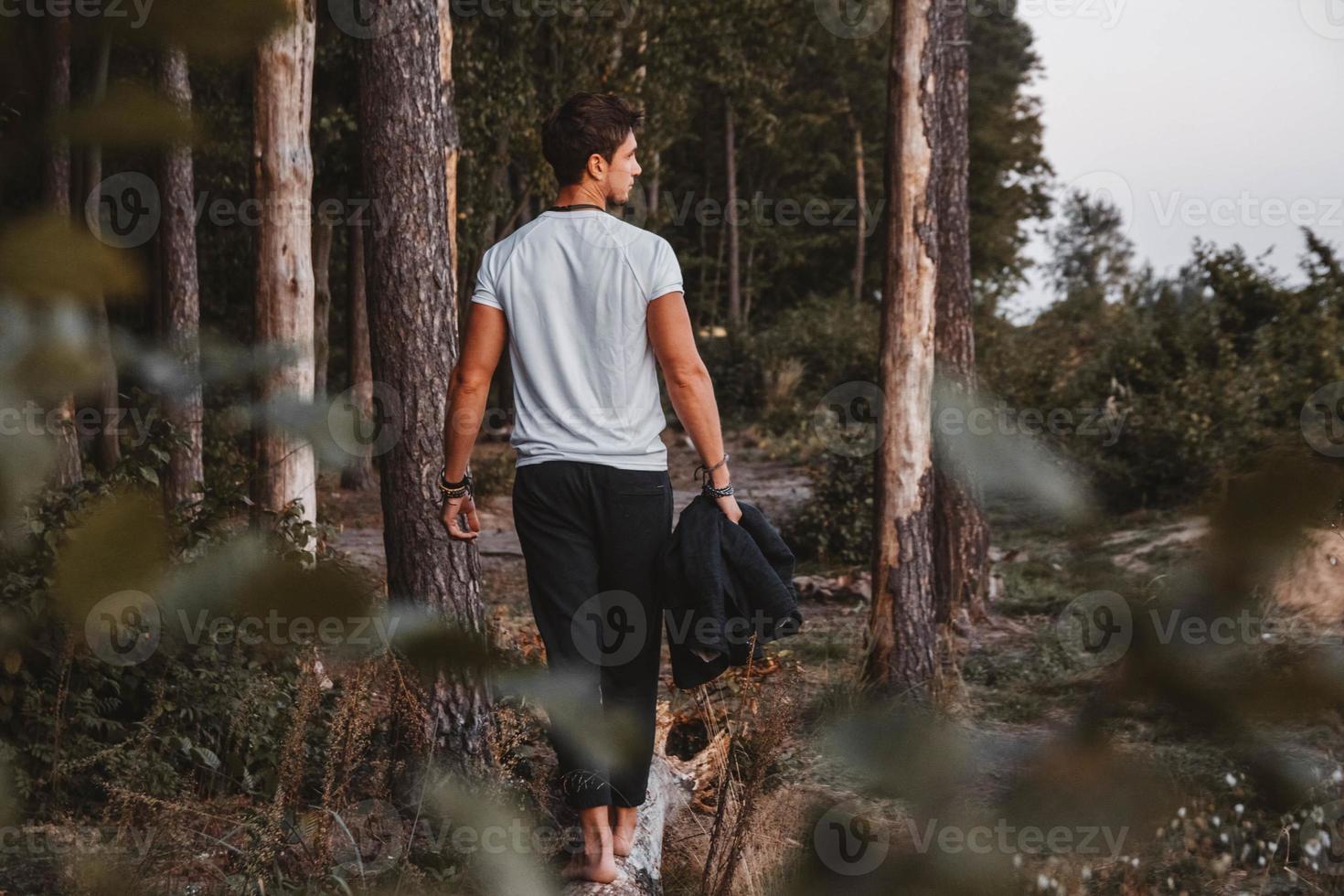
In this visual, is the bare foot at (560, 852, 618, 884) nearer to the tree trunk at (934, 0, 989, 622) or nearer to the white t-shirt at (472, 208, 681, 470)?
the white t-shirt at (472, 208, 681, 470)

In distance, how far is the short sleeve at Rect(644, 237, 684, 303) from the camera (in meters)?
2.87

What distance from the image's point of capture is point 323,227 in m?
12.8

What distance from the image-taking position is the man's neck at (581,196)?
290cm

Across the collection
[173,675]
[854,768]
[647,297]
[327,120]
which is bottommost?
[173,675]

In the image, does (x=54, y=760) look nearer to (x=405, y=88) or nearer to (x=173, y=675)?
(x=173, y=675)

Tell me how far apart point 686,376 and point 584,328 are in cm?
28

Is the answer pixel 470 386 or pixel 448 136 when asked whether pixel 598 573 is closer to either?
pixel 470 386

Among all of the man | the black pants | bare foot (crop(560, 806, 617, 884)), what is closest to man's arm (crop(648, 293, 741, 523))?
the man

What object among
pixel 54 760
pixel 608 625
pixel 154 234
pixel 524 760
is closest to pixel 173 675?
pixel 54 760

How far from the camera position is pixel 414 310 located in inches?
150

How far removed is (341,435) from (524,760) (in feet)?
11.4

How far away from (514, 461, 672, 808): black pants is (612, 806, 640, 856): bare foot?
14 centimetres

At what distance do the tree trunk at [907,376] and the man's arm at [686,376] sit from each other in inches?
113

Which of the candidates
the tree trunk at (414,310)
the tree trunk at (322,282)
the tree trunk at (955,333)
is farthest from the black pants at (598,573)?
the tree trunk at (322,282)
